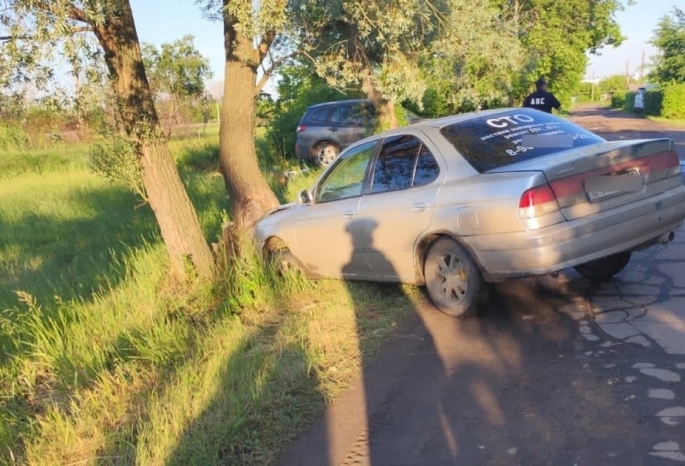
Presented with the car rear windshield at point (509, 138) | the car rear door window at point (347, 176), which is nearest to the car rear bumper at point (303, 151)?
the car rear door window at point (347, 176)

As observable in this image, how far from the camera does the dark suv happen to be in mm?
16703

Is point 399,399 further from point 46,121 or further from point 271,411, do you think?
point 46,121

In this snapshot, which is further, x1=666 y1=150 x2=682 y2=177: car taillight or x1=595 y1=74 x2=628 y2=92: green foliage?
x1=595 y1=74 x2=628 y2=92: green foliage

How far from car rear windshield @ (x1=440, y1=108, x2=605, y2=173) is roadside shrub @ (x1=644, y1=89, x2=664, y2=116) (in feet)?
104

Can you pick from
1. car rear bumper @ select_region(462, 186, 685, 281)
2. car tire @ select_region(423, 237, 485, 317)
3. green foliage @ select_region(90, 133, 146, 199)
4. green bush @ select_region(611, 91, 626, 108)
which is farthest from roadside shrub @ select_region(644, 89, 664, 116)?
green foliage @ select_region(90, 133, 146, 199)

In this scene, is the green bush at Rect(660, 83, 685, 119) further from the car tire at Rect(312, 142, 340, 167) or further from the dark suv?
the car tire at Rect(312, 142, 340, 167)

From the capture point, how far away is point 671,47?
35812 millimetres

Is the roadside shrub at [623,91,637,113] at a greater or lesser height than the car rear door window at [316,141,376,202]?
lesser

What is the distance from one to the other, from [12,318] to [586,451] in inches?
239

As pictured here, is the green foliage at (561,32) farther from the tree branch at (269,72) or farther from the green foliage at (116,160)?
the green foliage at (116,160)

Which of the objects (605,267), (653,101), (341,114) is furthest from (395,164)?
(653,101)

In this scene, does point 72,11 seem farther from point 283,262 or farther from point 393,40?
point 393,40

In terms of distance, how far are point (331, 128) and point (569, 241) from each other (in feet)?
41.8

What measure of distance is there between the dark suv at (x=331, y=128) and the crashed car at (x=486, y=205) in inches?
399
